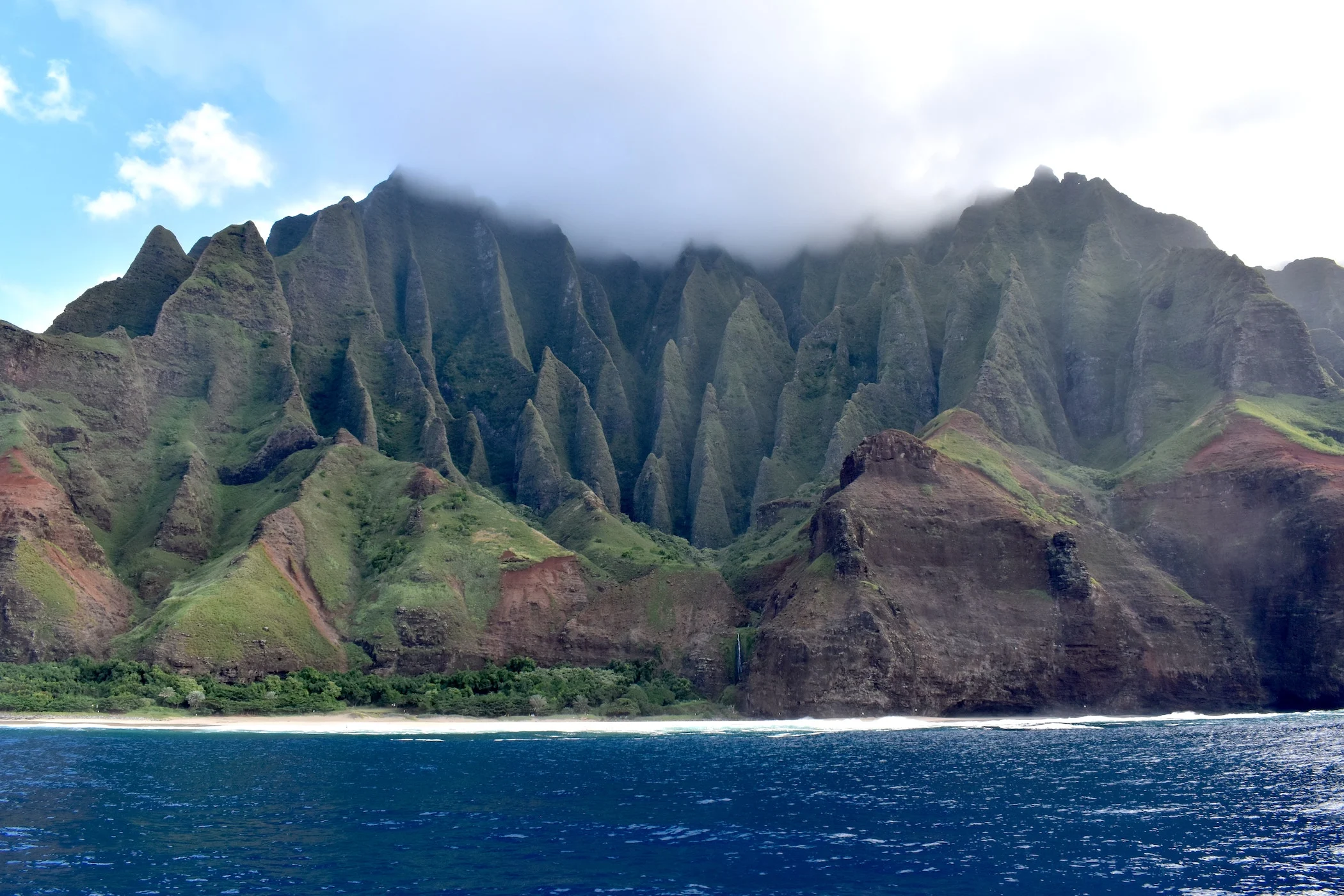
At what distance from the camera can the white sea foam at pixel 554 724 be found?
108438 mm

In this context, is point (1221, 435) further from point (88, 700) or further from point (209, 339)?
point (209, 339)

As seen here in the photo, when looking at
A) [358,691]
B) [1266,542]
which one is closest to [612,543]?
[358,691]

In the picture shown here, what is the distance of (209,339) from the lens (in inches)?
7333

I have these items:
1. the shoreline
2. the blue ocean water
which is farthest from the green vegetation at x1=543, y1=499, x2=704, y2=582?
the blue ocean water

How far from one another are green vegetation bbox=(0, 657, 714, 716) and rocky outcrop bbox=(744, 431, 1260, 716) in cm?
1678

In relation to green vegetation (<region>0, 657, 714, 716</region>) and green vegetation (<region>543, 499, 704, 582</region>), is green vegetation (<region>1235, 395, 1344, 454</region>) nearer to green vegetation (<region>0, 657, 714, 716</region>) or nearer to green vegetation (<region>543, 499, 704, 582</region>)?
green vegetation (<region>543, 499, 704, 582</region>)

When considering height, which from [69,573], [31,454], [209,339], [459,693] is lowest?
[459,693]

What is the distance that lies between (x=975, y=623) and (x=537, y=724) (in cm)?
5691

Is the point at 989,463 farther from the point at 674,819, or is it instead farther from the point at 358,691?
the point at 674,819

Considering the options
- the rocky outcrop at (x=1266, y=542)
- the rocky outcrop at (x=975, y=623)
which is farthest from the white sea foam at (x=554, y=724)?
the rocky outcrop at (x=1266, y=542)

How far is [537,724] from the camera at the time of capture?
4855 inches

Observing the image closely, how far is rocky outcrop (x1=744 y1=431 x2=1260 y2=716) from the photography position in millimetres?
128875

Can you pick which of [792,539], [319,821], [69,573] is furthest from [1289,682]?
[69,573]

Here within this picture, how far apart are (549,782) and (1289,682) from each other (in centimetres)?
10709
